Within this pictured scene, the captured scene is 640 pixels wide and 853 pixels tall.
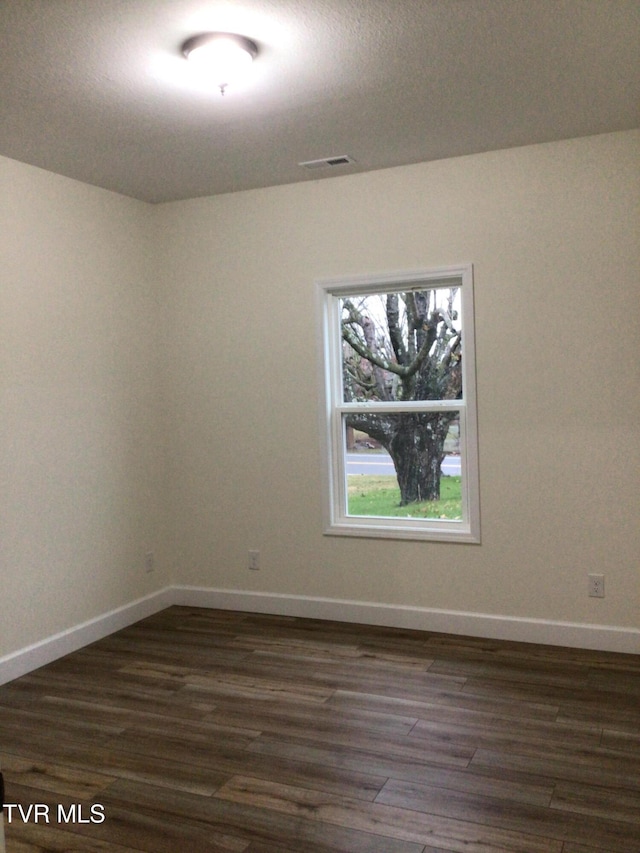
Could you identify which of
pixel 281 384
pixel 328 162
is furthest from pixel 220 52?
pixel 281 384

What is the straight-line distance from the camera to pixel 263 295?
491 cm

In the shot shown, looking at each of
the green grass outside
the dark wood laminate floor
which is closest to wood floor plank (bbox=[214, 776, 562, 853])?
the dark wood laminate floor

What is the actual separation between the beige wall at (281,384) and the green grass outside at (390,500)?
20 cm

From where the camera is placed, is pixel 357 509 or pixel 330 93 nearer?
pixel 330 93

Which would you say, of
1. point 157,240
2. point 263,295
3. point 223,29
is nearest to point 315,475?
point 263,295

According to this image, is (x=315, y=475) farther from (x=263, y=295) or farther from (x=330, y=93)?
(x=330, y=93)

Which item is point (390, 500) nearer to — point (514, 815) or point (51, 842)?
point (514, 815)

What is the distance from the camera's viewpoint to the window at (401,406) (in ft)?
14.8

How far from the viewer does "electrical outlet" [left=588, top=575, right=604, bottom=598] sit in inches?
163

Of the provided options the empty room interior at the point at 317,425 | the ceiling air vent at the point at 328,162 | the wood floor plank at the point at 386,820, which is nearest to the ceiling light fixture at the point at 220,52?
the empty room interior at the point at 317,425

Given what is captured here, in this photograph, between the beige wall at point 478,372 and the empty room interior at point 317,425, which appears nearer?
the empty room interior at point 317,425

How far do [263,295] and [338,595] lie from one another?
1.91 meters

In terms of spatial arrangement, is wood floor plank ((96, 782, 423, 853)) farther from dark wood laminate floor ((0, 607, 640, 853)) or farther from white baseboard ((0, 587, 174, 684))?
Answer: white baseboard ((0, 587, 174, 684))

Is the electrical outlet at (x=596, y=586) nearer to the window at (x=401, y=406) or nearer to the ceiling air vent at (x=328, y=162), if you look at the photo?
the window at (x=401, y=406)
